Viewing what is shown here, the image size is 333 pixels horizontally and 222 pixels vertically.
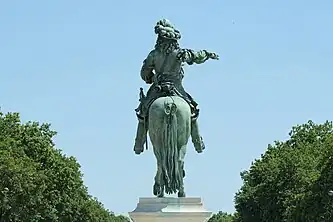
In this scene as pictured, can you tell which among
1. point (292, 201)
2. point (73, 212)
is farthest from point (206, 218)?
point (73, 212)

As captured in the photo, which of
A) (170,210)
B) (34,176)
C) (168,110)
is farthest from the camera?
(34,176)

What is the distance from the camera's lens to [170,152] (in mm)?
22266

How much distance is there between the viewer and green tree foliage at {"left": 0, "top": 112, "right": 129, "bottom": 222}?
227 feet

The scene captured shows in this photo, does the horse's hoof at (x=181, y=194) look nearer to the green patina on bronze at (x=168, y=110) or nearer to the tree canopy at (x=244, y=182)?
the green patina on bronze at (x=168, y=110)

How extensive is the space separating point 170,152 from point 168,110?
0.89 meters

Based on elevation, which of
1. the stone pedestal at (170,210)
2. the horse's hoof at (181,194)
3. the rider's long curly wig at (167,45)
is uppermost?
the rider's long curly wig at (167,45)

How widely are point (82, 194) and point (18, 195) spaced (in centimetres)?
3844

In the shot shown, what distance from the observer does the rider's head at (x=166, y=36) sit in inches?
889

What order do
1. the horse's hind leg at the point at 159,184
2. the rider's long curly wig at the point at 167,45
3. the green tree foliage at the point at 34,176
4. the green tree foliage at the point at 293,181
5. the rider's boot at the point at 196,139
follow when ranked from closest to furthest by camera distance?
the horse's hind leg at the point at 159,184 < the rider's long curly wig at the point at 167,45 < the rider's boot at the point at 196,139 < the green tree foliage at the point at 34,176 < the green tree foliage at the point at 293,181

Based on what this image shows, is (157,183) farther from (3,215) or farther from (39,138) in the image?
(39,138)

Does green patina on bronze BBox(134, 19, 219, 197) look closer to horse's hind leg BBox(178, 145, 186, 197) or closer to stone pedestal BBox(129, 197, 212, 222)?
horse's hind leg BBox(178, 145, 186, 197)

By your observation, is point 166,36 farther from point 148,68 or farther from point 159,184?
point 159,184

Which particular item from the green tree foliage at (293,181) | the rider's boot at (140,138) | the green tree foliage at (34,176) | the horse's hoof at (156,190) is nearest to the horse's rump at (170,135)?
the horse's hoof at (156,190)

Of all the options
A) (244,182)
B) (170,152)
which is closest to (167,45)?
(170,152)
